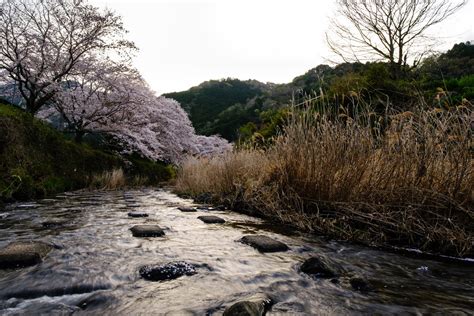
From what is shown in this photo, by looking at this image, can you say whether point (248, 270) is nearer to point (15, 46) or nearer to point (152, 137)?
point (15, 46)

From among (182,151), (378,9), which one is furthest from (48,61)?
(378,9)

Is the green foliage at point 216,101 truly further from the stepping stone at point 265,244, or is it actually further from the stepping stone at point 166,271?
the stepping stone at point 166,271

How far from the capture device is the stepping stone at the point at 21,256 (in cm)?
207

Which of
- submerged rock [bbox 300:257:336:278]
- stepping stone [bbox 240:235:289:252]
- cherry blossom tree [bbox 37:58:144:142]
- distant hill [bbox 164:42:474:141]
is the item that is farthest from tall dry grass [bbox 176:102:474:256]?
cherry blossom tree [bbox 37:58:144:142]

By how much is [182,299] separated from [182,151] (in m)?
16.9

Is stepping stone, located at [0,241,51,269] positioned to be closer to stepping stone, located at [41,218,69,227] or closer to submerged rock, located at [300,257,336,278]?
stepping stone, located at [41,218,69,227]

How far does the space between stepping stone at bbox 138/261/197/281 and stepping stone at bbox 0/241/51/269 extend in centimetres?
73

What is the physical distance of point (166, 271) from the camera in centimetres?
204

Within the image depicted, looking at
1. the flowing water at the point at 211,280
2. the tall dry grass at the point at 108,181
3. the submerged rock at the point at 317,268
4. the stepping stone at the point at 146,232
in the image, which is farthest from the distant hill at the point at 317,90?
the tall dry grass at the point at 108,181

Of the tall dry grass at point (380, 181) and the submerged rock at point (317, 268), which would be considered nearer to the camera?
the submerged rock at point (317, 268)

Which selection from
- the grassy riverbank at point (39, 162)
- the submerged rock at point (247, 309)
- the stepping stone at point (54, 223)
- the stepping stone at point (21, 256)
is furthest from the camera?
the grassy riverbank at point (39, 162)

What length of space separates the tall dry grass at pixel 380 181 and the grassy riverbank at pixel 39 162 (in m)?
4.67

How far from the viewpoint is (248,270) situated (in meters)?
2.18

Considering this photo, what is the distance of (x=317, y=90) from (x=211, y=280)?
21634 mm
